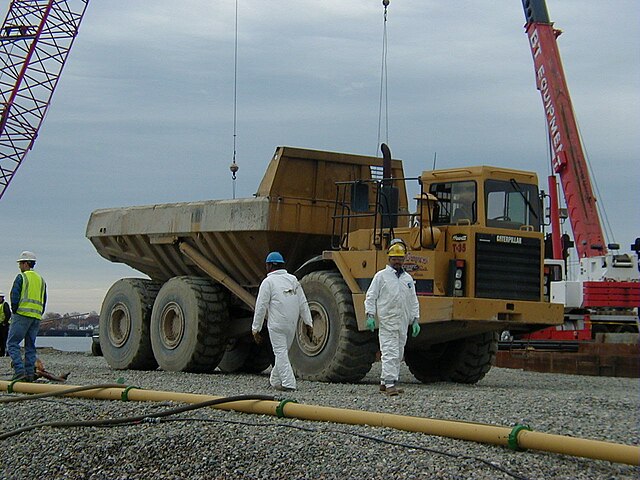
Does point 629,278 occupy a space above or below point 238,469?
above

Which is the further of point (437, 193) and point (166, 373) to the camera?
point (166, 373)

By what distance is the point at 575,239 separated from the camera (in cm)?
3008

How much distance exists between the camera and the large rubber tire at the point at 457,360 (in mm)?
16031

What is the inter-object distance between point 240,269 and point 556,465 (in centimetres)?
1031

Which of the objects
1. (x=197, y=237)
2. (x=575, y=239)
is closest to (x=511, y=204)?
(x=197, y=237)

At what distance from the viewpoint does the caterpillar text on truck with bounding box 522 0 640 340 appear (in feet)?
93.9

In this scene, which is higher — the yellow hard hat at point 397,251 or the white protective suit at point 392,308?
the yellow hard hat at point 397,251

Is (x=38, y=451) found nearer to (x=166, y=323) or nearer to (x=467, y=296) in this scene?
(x=467, y=296)

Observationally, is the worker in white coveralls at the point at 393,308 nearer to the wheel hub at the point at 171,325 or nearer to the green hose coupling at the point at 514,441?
the green hose coupling at the point at 514,441

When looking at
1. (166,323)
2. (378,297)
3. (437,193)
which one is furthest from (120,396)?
(166,323)

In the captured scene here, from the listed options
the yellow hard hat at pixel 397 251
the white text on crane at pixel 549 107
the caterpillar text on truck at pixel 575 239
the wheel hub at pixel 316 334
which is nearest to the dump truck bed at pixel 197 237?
the wheel hub at pixel 316 334

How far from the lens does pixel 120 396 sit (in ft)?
37.9

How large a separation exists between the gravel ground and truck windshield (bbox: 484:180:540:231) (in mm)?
2998

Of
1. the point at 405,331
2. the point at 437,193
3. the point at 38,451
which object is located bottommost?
the point at 38,451
